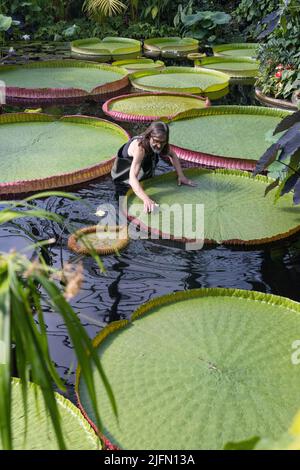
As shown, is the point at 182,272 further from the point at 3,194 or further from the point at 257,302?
the point at 3,194

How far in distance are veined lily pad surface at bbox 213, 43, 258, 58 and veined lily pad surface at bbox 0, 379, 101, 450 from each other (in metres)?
8.27

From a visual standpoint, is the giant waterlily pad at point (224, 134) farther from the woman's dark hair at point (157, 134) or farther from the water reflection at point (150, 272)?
the water reflection at point (150, 272)

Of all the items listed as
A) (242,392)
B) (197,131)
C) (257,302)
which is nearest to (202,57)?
(197,131)

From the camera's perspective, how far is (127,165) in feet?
Answer: 14.1

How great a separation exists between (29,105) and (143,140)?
3363 mm

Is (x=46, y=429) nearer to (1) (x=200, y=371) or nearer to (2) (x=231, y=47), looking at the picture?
(1) (x=200, y=371)

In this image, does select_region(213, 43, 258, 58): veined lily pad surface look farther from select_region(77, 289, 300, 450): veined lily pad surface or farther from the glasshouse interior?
select_region(77, 289, 300, 450): veined lily pad surface

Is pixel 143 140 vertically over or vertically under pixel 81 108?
over

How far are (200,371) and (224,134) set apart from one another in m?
3.35

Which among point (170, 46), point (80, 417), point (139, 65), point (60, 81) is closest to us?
point (80, 417)

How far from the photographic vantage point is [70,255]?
3414mm

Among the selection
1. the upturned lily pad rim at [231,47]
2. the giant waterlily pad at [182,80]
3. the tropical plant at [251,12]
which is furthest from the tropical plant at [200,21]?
the giant waterlily pad at [182,80]

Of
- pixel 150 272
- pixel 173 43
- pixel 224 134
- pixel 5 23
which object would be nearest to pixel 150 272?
pixel 150 272

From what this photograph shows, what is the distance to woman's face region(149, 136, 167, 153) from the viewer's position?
3771 mm
